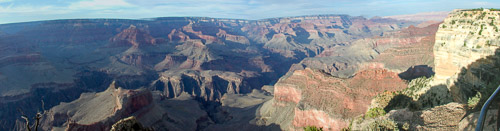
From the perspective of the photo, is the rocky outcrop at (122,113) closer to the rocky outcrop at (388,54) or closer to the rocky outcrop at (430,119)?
the rocky outcrop at (430,119)

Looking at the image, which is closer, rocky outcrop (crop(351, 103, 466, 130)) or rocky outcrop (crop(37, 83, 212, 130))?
rocky outcrop (crop(351, 103, 466, 130))

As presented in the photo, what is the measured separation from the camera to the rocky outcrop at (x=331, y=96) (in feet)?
137

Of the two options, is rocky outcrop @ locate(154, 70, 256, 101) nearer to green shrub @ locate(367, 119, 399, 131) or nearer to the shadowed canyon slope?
the shadowed canyon slope

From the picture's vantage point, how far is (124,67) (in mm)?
134875

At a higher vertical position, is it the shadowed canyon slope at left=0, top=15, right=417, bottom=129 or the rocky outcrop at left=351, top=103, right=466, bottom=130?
the rocky outcrop at left=351, top=103, right=466, bottom=130

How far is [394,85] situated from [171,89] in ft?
295

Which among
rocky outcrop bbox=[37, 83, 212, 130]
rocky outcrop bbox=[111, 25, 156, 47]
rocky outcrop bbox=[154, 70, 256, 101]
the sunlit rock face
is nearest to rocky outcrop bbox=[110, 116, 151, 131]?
the sunlit rock face

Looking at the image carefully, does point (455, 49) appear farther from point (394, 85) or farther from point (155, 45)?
point (155, 45)

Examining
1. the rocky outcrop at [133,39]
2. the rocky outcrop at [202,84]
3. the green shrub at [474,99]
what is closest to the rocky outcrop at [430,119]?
the green shrub at [474,99]

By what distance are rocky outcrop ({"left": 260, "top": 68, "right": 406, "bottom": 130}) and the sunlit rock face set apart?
10188mm

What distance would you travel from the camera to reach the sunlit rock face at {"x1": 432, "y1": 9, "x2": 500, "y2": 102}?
26344 mm

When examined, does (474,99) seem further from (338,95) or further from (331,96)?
(331,96)

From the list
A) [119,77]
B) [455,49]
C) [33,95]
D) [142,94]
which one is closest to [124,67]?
[119,77]

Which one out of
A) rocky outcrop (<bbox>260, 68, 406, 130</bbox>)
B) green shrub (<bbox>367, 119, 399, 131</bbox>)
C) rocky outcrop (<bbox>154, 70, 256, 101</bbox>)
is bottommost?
rocky outcrop (<bbox>154, 70, 256, 101</bbox>)
